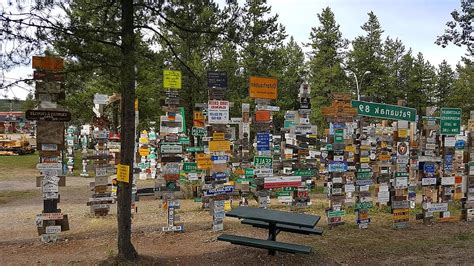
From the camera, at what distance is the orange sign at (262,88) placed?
8703mm

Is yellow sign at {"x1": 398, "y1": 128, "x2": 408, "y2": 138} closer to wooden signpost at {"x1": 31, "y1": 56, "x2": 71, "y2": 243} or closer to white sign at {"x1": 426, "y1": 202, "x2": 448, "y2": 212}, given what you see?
white sign at {"x1": 426, "y1": 202, "x2": 448, "y2": 212}

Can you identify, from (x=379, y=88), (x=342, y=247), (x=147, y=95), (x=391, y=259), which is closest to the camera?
(x=391, y=259)

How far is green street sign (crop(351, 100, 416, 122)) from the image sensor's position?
8.63m

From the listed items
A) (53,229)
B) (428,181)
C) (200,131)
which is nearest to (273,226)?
(53,229)

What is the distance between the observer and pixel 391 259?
688 cm

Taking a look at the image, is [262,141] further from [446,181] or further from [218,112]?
[446,181]

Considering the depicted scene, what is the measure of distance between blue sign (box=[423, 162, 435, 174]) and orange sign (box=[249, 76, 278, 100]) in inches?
149

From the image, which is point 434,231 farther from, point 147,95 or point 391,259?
point 147,95

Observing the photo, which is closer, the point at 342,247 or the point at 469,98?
the point at 342,247

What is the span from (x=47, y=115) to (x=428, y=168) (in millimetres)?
7884

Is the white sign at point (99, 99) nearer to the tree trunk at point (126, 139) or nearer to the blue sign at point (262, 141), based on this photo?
the blue sign at point (262, 141)

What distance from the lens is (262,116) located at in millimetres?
9031

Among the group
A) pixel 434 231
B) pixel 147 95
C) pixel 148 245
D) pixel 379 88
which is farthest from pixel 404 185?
pixel 379 88

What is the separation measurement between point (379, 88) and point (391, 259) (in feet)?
115
